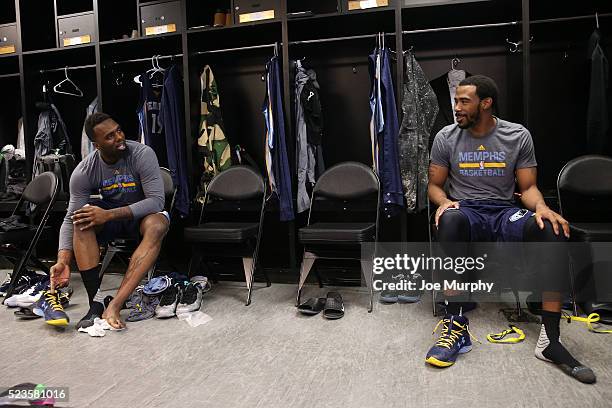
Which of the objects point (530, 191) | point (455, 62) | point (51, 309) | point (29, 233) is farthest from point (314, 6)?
point (51, 309)

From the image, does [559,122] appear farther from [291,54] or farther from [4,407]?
[4,407]

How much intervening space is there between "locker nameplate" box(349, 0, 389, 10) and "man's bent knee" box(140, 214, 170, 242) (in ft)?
6.11

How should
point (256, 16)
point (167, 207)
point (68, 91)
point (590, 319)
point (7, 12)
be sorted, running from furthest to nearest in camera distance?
point (7, 12) < point (68, 91) < point (167, 207) < point (256, 16) < point (590, 319)

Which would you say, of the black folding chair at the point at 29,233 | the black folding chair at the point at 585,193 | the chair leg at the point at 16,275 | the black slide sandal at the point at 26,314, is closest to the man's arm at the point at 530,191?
the black folding chair at the point at 585,193

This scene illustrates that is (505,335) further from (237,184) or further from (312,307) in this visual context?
(237,184)

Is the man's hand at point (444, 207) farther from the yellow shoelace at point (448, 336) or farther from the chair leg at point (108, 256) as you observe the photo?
the chair leg at point (108, 256)

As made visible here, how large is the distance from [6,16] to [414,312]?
4533 mm

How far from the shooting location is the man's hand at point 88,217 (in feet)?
8.39

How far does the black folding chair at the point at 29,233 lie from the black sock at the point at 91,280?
755 millimetres

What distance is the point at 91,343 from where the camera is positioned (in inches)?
90.4

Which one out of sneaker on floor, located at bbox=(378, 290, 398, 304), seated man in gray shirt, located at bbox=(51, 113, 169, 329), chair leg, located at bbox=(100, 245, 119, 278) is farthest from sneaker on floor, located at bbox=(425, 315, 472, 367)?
chair leg, located at bbox=(100, 245, 119, 278)

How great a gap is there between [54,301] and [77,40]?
2.27m

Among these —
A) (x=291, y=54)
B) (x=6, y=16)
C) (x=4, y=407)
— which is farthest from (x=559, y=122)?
(x=6, y=16)

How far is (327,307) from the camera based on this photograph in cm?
264
